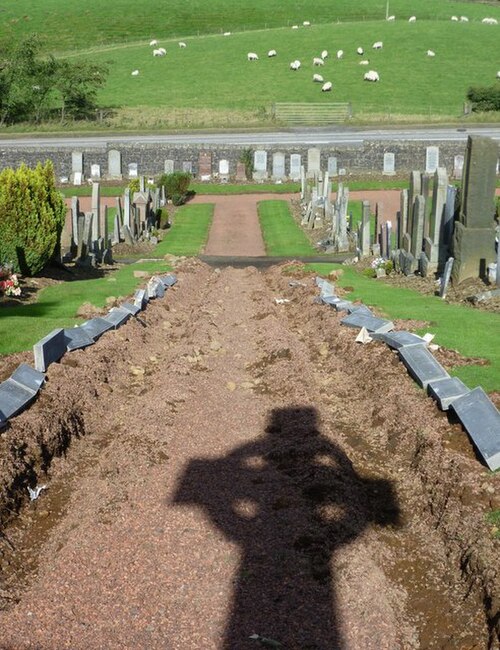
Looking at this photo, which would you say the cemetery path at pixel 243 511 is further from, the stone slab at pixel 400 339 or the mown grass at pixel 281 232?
the mown grass at pixel 281 232

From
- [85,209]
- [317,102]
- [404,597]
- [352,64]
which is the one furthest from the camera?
[352,64]

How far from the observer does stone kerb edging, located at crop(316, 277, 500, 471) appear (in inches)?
358

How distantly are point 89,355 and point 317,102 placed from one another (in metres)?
64.2

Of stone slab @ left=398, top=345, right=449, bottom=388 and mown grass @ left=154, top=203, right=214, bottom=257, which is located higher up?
stone slab @ left=398, top=345, right=449, bottom=388

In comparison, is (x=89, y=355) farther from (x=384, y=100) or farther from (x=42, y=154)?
(x=384, y=100)

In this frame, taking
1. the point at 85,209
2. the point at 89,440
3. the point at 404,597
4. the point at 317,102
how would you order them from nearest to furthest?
1. the point at 404,597
2. the point at 89,440
3. the point at 85,209
4. the point at 317,102

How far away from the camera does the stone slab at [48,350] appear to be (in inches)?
469

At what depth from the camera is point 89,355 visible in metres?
13.2

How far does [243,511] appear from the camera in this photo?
897 centimetres

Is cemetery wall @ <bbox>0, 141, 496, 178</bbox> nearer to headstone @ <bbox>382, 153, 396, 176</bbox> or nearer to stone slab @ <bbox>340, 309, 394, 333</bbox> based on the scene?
headstone @ <bbox>382, 153, 396, 176</bbox>

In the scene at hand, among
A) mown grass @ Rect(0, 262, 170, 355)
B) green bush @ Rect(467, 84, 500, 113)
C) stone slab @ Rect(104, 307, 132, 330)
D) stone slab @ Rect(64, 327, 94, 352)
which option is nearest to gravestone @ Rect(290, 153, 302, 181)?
mown grass @ Rect(0, 262, 170, 355)


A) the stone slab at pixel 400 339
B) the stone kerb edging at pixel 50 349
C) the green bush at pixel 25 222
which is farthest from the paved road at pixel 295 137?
the stone slab at pixel 400 339

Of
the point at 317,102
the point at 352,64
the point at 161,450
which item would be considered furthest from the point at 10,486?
the point at 352,64

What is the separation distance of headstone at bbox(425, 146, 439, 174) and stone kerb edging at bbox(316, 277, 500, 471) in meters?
34.7
